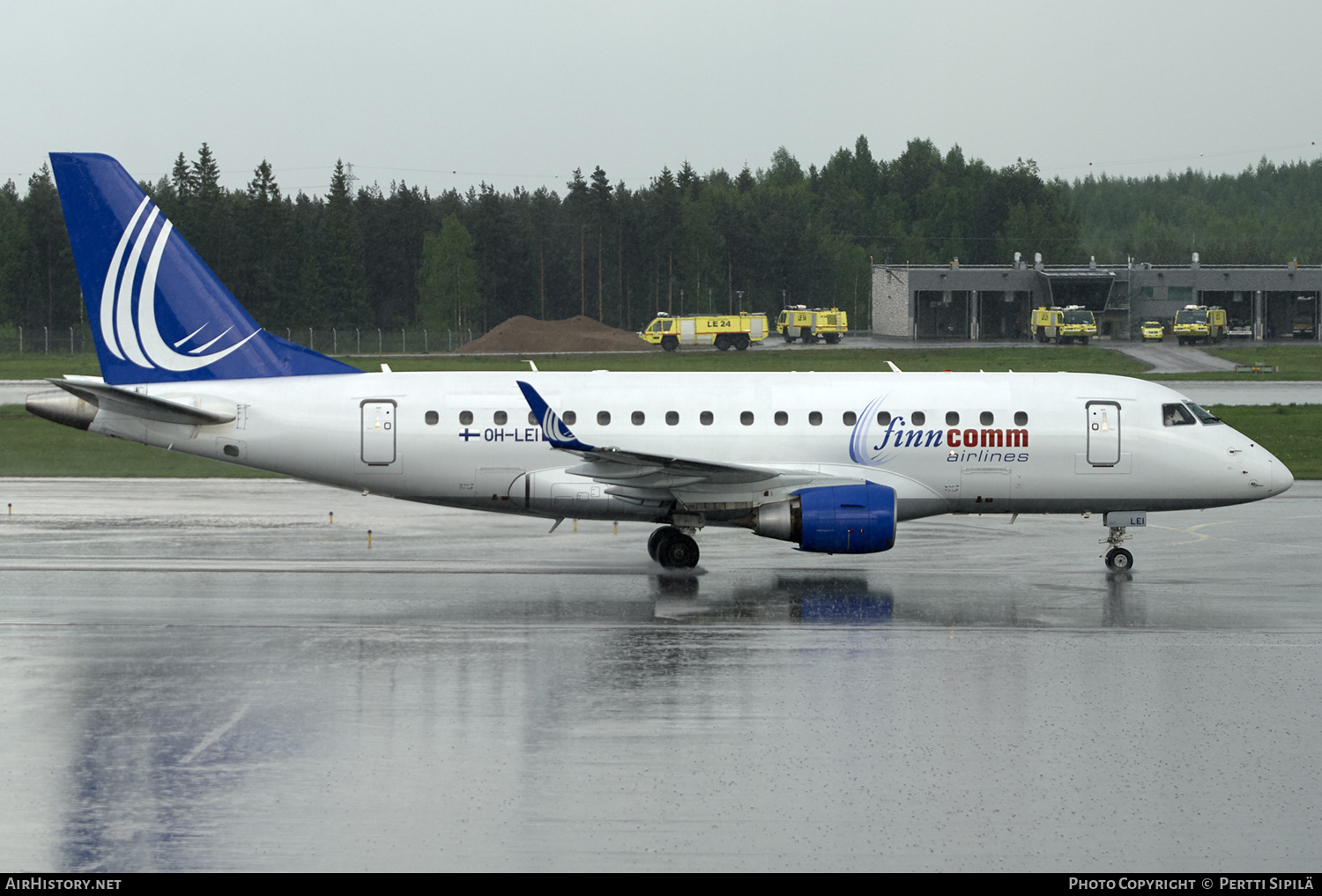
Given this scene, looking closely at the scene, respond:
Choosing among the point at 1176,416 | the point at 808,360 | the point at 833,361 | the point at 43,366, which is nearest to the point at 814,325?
the point at 808,360

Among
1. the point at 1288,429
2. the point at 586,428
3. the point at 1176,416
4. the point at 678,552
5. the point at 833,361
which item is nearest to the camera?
the point at 678,552

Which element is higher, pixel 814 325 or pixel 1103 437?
pixel 814 325

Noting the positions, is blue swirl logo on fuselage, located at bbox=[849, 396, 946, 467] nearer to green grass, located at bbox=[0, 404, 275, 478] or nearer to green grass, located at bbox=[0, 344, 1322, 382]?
green grass, located at bbox=[0, 404, 275, 478]

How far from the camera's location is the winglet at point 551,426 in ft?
69.1

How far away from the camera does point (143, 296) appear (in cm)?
2353

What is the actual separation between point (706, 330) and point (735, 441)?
75.2 m

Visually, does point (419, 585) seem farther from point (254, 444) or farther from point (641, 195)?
point (641, 195)

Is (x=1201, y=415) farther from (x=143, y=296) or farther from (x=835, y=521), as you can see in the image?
(x=143, y=296)

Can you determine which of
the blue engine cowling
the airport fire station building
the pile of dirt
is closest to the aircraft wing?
the blue engine cowling

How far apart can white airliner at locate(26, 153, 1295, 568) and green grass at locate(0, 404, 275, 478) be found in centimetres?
1154

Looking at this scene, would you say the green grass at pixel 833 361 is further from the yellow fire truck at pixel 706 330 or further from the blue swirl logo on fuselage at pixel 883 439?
the blue swirl logo on fuselage at pixel 883 439

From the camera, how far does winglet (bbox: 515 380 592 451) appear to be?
21.1 meters

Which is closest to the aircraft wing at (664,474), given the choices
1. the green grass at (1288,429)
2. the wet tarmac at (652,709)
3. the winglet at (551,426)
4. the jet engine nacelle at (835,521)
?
the winglet at (551,426)

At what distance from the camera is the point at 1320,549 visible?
2489 centimetres
